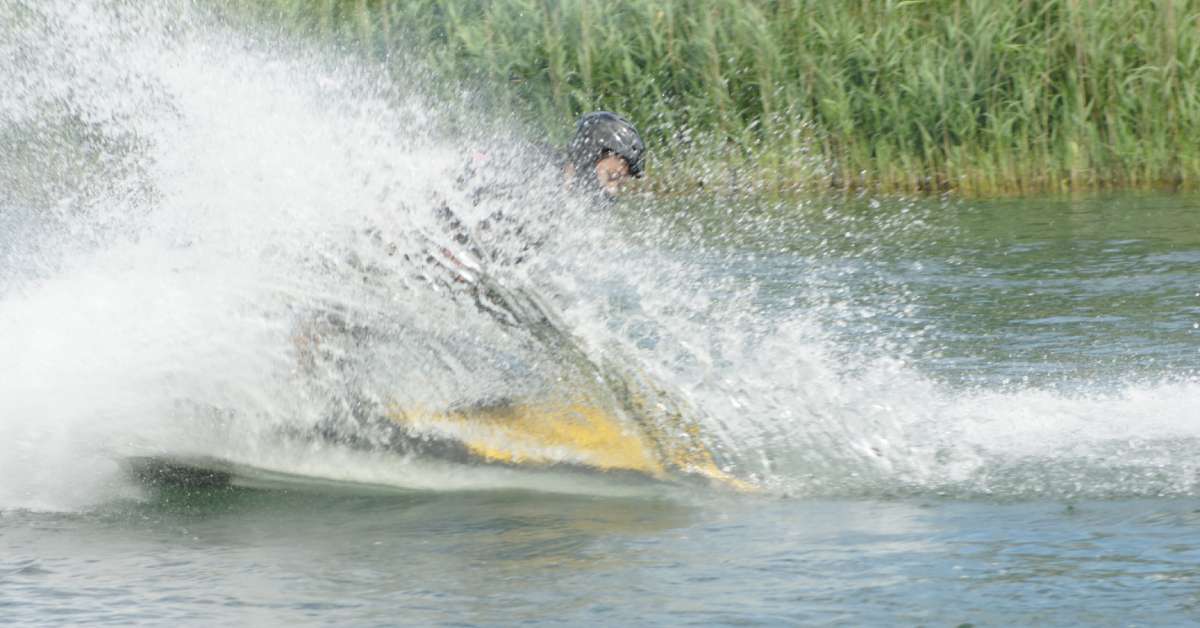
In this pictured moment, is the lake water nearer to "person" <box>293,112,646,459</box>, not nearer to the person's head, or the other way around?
"person" <box>293,112,646,459</box>

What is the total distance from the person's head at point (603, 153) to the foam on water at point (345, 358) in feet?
0.42

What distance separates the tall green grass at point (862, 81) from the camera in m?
11.7

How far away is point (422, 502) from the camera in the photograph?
5.53 meters

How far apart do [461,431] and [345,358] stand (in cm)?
47

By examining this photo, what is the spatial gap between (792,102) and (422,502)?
7.13 m

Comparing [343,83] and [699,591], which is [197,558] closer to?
[699,591]

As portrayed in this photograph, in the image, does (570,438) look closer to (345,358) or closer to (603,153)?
(345,358)

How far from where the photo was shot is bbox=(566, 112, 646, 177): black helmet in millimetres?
6520

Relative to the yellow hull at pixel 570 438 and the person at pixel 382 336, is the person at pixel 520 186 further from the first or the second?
the yellow hull at pixel 570 438

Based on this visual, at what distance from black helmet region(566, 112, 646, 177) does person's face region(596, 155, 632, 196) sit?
0.02 meters

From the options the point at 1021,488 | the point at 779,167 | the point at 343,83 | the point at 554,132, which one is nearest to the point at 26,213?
the point at 343,83

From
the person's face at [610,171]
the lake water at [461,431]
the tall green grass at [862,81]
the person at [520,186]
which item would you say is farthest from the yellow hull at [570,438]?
the tall green grass at [862,81]

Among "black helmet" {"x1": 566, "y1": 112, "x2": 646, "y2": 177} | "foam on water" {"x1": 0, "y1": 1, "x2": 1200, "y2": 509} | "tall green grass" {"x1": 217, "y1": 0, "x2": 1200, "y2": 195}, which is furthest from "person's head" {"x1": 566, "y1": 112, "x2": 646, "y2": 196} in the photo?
"tall green grass" {"x1": 217, "y1": 0, "x2": 1200, "y2": 195}

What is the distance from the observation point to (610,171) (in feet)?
21.5
